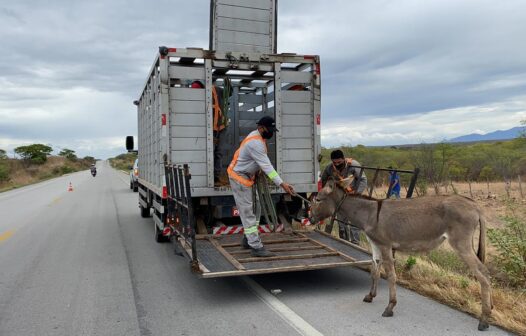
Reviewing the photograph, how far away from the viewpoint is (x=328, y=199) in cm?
579

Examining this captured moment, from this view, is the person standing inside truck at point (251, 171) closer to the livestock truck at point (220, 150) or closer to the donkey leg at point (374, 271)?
the livestock truck at point (220, 150)

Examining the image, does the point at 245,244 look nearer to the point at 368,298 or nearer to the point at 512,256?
the point at 368,298

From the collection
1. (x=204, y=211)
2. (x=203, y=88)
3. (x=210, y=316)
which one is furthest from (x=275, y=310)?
(x=203, y=88)

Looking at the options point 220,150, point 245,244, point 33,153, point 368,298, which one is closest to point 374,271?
point 368,298

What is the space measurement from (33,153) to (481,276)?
9519 centimetres

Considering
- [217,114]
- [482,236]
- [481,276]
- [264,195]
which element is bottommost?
[481,276]

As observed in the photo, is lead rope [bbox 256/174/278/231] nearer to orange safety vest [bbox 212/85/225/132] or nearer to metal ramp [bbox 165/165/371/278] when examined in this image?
metal ramp [bbox 165/165/371/278]

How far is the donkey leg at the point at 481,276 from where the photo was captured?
177 inches

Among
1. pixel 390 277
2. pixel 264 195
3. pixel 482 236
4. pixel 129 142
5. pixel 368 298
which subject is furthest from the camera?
pixel 129 142

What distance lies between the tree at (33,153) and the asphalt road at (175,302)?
8508 cm

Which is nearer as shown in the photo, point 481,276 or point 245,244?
point 481,276

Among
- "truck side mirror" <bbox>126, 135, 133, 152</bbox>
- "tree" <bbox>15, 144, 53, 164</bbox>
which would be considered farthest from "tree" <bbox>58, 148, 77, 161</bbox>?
"truck side mirror" <bbox>126, 135, 133, 152</bbox>

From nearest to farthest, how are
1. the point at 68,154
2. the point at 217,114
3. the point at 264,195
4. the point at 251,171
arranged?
1. the point at 251,171
2. the point at 264,195
3. the point at 217,114
4. the point at 68,154

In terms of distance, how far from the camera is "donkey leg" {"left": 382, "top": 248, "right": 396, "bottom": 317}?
489 centimetres
